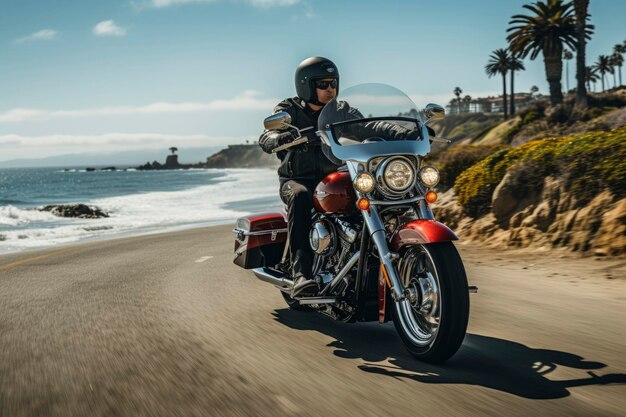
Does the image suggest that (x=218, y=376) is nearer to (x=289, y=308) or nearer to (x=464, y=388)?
(x=464, y=388)

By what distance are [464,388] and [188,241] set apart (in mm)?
11966

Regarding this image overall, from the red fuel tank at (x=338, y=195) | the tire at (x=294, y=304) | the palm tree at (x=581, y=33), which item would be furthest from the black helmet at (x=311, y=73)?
the palm tree at (x=581, y=33)

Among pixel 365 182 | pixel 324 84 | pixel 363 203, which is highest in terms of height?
pixel 324 84

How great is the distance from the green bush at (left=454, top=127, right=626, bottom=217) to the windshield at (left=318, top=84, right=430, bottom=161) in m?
5.06

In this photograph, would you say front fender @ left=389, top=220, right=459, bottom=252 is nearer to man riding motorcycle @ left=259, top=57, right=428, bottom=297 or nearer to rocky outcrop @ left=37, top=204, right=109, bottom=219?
man riding motorcycle @ left=259, top=57, right=428, bottom=297

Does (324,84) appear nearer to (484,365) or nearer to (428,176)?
(428,176)

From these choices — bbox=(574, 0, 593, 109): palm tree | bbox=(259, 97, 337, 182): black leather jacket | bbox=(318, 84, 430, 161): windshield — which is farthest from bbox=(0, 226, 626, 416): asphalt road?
bbox=(574, 0, 593, 109): palm tree

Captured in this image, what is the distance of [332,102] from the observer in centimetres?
536

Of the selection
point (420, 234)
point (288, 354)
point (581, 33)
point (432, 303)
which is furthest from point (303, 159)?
point (581, 33)

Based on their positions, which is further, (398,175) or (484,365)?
(398,175)

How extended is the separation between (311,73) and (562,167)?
19.1 feet

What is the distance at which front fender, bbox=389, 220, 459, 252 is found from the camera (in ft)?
13.5

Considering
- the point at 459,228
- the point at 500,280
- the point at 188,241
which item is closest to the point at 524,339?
the point at 500,280

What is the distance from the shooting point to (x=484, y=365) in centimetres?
420
